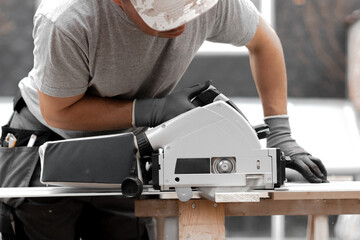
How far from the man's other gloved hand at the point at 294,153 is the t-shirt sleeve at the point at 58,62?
24.1 inches

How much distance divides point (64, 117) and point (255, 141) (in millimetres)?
520

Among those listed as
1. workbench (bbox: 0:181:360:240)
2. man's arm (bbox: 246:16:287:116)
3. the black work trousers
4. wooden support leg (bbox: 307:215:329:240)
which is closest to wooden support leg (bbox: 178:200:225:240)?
workbench (bbox: 0:181:360:240)

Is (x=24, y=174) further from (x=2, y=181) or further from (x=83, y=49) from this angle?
(x=83, y=49)

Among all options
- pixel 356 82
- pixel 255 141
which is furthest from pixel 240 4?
pixel 356 82

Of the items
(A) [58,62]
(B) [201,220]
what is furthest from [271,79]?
(A) [58,62]

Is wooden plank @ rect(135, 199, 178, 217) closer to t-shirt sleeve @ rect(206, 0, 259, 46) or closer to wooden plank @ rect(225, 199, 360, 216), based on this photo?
wooden plank @ rect(225, 199, 360, 216)

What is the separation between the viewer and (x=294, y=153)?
1.37 m

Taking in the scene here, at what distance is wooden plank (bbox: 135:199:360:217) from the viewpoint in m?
1.19

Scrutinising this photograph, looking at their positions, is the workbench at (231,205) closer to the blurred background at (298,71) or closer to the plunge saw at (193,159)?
the plunge saw at (193,159)

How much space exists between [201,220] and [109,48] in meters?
0.50

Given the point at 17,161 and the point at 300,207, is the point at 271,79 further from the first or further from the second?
the point at 17,161

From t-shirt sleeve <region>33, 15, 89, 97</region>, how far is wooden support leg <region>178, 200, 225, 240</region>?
1.35 feet

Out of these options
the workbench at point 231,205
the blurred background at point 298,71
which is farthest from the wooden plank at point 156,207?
the blurred background at point 298,71

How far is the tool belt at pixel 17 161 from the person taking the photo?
1.47m
